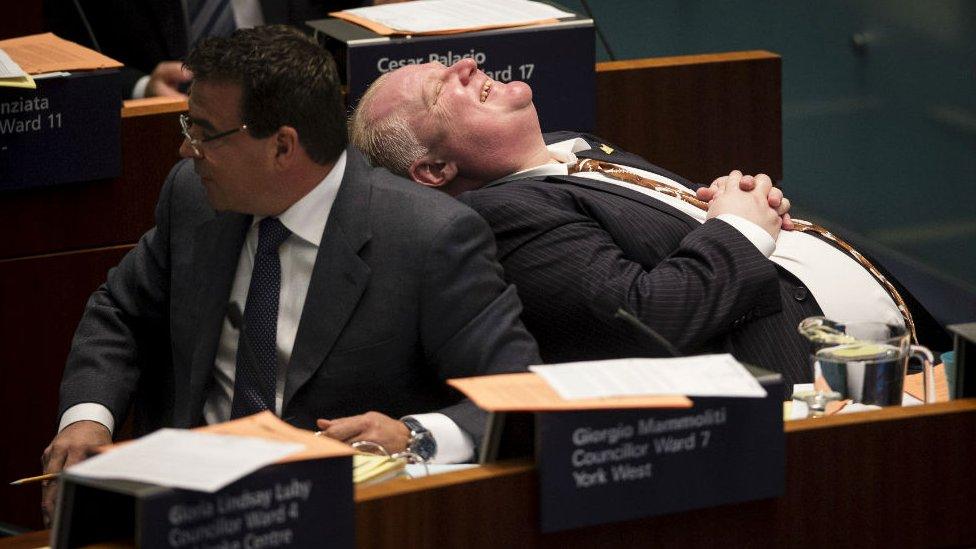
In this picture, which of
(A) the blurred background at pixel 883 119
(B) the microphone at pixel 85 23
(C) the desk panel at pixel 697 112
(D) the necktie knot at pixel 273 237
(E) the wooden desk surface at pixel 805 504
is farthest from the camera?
(A) the blurred background at pixel 883 119

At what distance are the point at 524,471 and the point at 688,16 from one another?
4.63 metres

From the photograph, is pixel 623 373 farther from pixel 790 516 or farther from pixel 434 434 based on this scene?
pixel 434 434

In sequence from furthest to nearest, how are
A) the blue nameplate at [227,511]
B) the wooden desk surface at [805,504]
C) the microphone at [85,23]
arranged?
1. the microphone at [85,23]
2. the wooden desk surface at [805,504]
3. the blue nameplate at [227,511]

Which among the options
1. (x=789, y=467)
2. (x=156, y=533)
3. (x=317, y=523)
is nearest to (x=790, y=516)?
(x=789, y=467)

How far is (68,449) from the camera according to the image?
204cm

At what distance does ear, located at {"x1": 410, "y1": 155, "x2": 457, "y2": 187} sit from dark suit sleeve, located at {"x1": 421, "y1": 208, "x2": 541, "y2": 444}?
19.9 inches

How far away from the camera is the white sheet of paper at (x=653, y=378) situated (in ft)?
4.46

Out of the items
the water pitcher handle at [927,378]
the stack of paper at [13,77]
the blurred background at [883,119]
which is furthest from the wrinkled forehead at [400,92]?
the blurred background at [883,119]

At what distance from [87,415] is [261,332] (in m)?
0.30

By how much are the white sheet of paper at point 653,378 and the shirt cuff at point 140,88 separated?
2712mm

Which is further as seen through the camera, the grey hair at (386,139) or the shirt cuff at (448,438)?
the grey hair at (386,139)

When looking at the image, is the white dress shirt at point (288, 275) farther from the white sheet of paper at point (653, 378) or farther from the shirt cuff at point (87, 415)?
the white sheet of paper at point (653, 378)

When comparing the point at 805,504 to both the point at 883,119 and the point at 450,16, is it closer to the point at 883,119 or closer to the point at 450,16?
the point at 450,16

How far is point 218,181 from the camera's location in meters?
2.07
